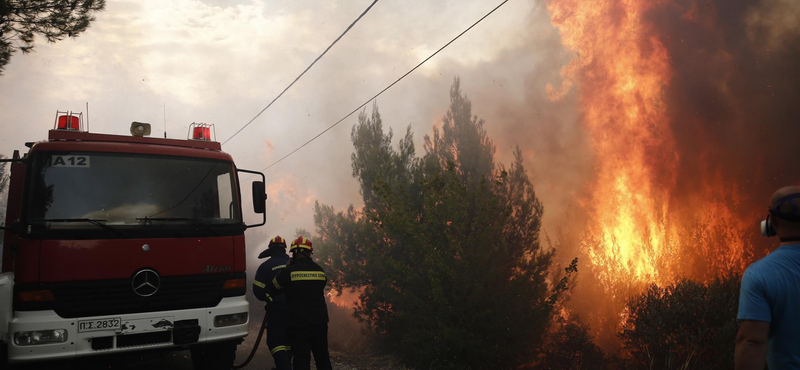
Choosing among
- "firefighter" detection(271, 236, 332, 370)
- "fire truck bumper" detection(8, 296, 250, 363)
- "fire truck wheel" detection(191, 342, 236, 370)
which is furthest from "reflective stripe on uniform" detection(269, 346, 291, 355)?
"firefighter" detection(271, 236, 332, 370)

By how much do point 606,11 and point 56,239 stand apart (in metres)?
24.5

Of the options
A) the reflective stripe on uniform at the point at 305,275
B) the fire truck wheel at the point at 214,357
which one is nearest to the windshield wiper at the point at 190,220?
the reflective stripe on uniform at the point at 305,275

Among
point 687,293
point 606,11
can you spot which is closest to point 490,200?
point 687,293

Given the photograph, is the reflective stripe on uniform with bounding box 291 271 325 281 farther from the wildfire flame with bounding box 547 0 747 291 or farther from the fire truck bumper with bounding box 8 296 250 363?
the wildfire flame with bounding box 547 0 747 291

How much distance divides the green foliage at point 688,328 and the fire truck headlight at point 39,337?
1073cm

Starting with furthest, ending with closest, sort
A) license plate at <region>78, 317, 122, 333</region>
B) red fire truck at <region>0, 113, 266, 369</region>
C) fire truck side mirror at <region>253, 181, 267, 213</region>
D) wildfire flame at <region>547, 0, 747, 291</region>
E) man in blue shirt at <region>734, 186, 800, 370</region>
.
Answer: wildfire flame at <region>547, 0, 747, 291</region>, fire truck side mirror at <region>253, 181, 267, 213</region>, license plate at <region>78, 317, 122, 333</region>, red fire truck at <region>0, 113, 266, 369</region>, man in blue shirt at <region>734, 186, 800, 370</region>

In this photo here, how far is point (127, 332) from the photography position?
5164 millimetres

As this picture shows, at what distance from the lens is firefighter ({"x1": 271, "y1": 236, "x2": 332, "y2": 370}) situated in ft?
18.1

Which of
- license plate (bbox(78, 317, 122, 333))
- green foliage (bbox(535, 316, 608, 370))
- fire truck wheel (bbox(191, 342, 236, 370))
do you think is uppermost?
license plate (bbox(78, 317, 122, 333))

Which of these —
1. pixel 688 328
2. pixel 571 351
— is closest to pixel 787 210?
pixel 688 328

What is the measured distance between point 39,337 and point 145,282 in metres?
0.97

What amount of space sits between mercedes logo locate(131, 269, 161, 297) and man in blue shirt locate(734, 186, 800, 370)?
4.98 m

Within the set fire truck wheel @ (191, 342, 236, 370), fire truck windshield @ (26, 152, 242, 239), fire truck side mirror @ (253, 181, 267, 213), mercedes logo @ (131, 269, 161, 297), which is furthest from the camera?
fire truck side mirror @ (253, 181, 267, 213)

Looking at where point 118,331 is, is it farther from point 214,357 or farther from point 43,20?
point 43,20
